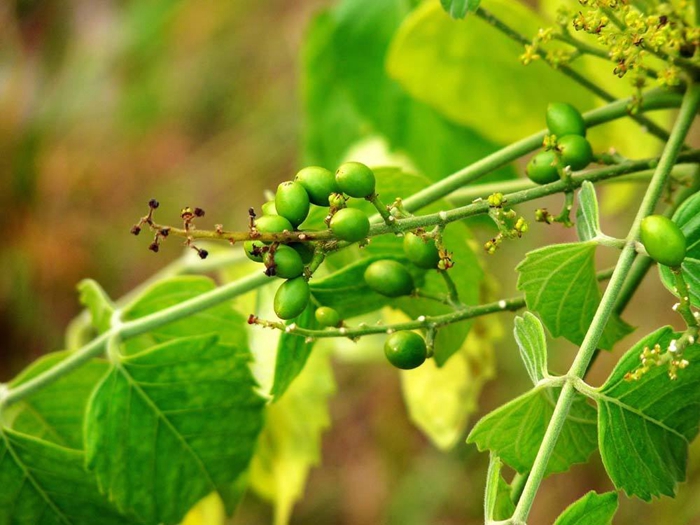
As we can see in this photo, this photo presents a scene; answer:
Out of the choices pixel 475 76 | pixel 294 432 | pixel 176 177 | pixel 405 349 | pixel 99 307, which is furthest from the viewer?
pixel 176 177

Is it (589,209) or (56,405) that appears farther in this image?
(56,405)

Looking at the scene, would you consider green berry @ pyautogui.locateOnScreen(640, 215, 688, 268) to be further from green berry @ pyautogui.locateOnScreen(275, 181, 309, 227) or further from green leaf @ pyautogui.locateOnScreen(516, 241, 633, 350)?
green berry @ pyautogui.locateOnScreen(275, 181, 309, 227)

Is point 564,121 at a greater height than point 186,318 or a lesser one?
greater

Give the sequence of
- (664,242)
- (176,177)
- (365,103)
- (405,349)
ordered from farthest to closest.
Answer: (176,177), (365,103), (405,349), (664,242)

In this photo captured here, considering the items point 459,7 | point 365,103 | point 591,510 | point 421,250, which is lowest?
point 591,510

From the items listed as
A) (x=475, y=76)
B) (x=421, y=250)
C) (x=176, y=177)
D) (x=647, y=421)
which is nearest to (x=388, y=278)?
(x=421, y=250)

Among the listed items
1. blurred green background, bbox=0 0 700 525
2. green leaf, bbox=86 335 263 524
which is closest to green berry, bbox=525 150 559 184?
green leaf, bbox=86 335 263 524

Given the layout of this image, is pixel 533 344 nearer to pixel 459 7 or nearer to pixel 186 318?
pixel 459 7
